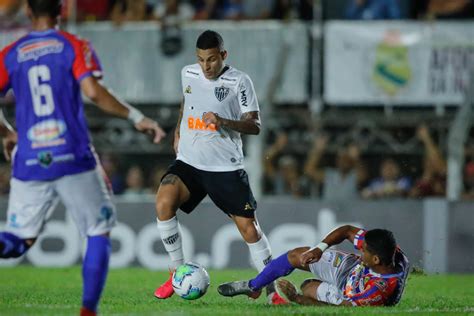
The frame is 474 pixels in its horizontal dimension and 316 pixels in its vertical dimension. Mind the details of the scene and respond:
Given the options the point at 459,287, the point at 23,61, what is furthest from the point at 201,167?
the point at 459,287

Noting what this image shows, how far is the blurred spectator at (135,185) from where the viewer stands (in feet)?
56.3

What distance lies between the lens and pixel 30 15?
25.2 feet

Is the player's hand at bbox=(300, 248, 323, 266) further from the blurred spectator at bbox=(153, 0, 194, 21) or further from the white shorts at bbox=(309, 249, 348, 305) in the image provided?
the blurred spectator at bbox=(153, 0, 194, 21)

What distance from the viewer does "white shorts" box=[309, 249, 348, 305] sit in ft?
32.9

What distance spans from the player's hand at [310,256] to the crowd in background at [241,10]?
8.49 meters

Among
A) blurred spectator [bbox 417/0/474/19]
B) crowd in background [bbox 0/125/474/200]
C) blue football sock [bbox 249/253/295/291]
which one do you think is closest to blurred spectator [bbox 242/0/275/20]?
crowd in background [bbox 0/125/474/200]

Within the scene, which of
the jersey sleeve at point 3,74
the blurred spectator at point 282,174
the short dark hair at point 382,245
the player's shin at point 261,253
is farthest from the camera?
the blurred spectator at point 282,174

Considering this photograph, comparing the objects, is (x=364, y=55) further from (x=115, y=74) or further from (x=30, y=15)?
(x=30, y=15)

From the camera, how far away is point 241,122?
9734 mm

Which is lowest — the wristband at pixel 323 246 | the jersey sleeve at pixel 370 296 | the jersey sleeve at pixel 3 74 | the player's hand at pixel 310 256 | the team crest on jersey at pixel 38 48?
the jersey sleeve at pixel 370 296

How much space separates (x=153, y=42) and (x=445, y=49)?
4.40 meters

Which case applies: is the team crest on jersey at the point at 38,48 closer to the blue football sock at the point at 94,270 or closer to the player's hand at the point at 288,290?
the blue football sock at the point at 94,270

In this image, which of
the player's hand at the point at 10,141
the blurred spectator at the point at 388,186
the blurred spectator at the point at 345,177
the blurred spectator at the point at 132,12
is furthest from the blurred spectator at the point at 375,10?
the player's hand at the point at 10,141

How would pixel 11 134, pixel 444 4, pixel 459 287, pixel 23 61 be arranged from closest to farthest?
pixel 23 61
pixel 11 134
pixel 459 287
pixel 444 4
